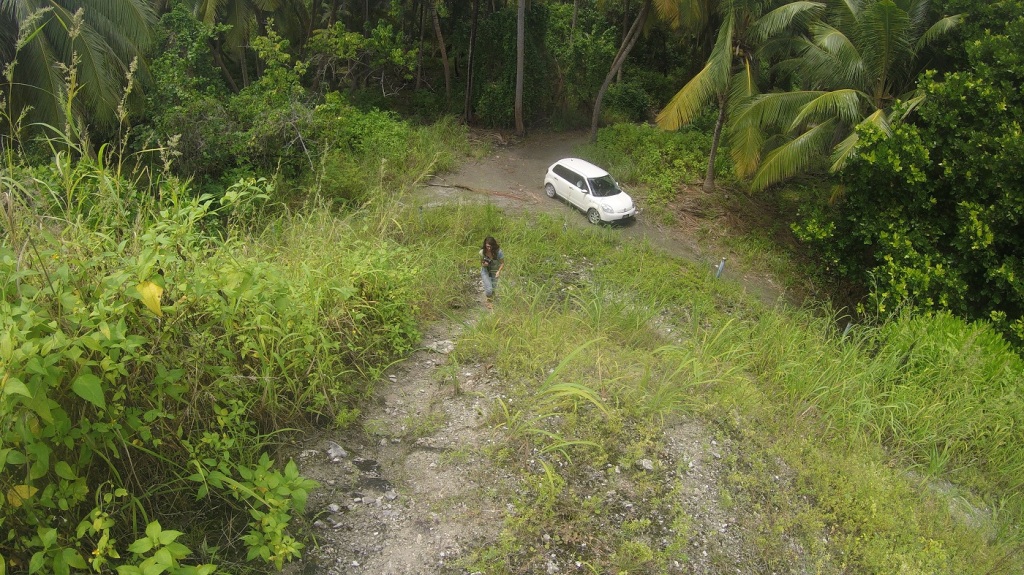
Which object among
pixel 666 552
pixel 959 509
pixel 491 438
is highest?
pixel 491 438

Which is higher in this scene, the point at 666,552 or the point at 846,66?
the point at 846,66

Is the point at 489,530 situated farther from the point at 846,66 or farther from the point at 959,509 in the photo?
the point at 846,66

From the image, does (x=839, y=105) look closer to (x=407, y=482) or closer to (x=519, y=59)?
(x=519, y=59)

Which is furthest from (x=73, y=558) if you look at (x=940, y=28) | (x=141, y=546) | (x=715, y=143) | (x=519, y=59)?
(x=519, y=59)

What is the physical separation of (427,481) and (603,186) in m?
9.73

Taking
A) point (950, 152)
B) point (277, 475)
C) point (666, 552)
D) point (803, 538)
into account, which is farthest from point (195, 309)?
point (950, 152)

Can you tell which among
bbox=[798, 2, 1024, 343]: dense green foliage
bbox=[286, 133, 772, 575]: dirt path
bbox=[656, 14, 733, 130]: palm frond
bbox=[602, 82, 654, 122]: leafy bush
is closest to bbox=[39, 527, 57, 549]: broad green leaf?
bbox=[286, 133, 772, 575]: dirt path

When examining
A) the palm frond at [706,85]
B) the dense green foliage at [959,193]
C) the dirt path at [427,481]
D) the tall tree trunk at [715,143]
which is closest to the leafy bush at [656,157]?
the tall tree trunk at [715,143]

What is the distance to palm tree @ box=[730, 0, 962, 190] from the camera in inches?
426

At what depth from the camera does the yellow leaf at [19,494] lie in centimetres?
284

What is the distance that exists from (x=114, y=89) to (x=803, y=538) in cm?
1059

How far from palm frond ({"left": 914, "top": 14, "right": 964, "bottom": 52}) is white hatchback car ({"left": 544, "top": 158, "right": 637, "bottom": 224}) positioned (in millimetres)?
5969

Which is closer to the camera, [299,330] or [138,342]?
[138,342]

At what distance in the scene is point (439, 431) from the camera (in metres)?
4.84
